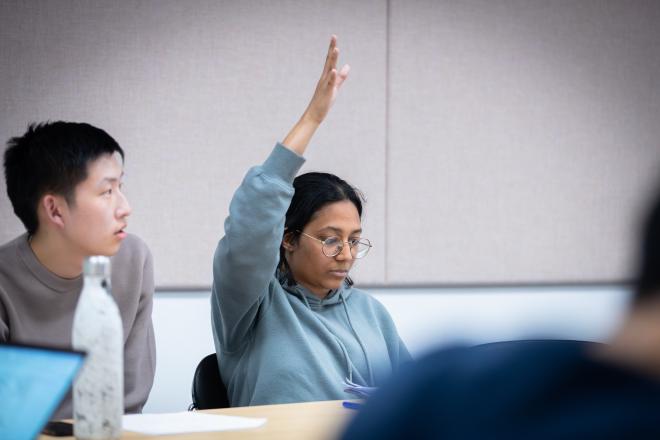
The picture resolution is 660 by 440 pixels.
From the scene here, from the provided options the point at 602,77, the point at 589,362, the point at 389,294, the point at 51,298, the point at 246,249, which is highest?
the point at 602,77

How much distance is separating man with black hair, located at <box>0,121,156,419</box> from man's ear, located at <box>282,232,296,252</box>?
41cm

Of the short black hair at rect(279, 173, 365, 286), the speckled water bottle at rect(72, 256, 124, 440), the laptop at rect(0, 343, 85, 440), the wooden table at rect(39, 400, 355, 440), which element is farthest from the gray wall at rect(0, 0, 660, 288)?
the laptop at rect(0, 343, 85, 440)

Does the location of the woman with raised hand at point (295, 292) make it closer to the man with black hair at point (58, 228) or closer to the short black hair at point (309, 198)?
the short black hair at point (309, 198)

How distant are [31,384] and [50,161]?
1078 mm

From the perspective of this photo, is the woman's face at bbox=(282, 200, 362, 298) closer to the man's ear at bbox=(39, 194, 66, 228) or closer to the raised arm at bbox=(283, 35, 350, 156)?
the raised arm at bbox=(283, 35, 350, 156)

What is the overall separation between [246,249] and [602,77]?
2.28 metres

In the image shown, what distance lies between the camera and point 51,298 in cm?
190

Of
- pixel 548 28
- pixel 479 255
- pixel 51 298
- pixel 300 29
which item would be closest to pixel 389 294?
pixel 479 255

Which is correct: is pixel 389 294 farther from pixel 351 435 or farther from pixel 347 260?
pixel 351 435

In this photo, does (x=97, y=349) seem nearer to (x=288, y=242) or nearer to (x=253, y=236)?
(x=253, y=236)

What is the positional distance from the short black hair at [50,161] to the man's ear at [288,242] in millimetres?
480

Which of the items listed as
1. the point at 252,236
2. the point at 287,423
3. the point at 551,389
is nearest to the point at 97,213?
the point at 252,236

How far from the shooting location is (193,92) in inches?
115

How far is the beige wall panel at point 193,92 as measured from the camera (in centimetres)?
276
